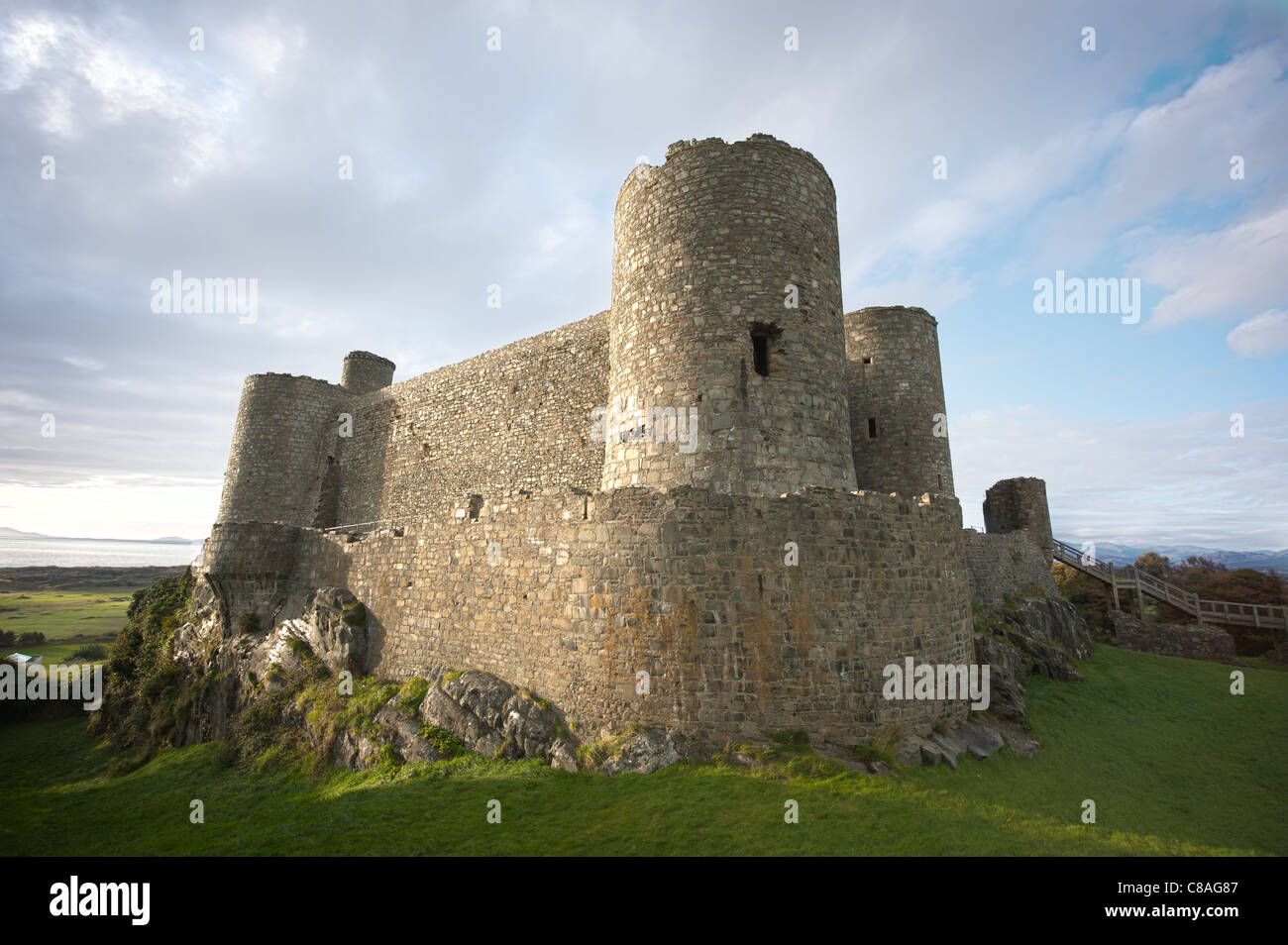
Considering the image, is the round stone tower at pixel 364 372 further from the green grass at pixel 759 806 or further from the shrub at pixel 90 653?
the shrub at pixel 90 653

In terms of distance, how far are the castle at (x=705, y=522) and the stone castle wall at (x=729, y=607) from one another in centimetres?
3

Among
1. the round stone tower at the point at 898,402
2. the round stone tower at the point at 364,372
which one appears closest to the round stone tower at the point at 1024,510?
the round stone tower at the point at 898,402

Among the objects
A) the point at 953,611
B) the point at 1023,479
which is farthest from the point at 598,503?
the point at 1023,479

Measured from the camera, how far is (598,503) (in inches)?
352

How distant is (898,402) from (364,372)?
928 inches

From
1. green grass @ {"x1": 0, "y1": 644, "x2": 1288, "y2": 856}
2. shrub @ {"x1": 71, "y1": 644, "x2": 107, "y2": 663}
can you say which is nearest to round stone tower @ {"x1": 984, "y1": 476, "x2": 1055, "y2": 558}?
green grass @ {"x1": 0, "y1": 644, "x2": 1288, "y2": 856}

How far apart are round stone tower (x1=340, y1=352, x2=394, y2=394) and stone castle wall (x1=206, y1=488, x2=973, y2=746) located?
20264 millimetres

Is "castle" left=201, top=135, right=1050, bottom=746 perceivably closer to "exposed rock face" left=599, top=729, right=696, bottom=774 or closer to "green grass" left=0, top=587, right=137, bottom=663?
"exposed rock face" left=599, top=729, right=696, bottom=774

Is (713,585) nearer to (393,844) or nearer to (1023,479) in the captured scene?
(393,844)

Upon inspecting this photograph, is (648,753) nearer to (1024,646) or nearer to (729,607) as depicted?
(729,607)

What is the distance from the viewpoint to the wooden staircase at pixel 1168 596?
2125cm

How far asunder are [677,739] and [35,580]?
10108 centimetres

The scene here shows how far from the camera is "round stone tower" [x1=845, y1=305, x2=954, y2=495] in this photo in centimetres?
1620
